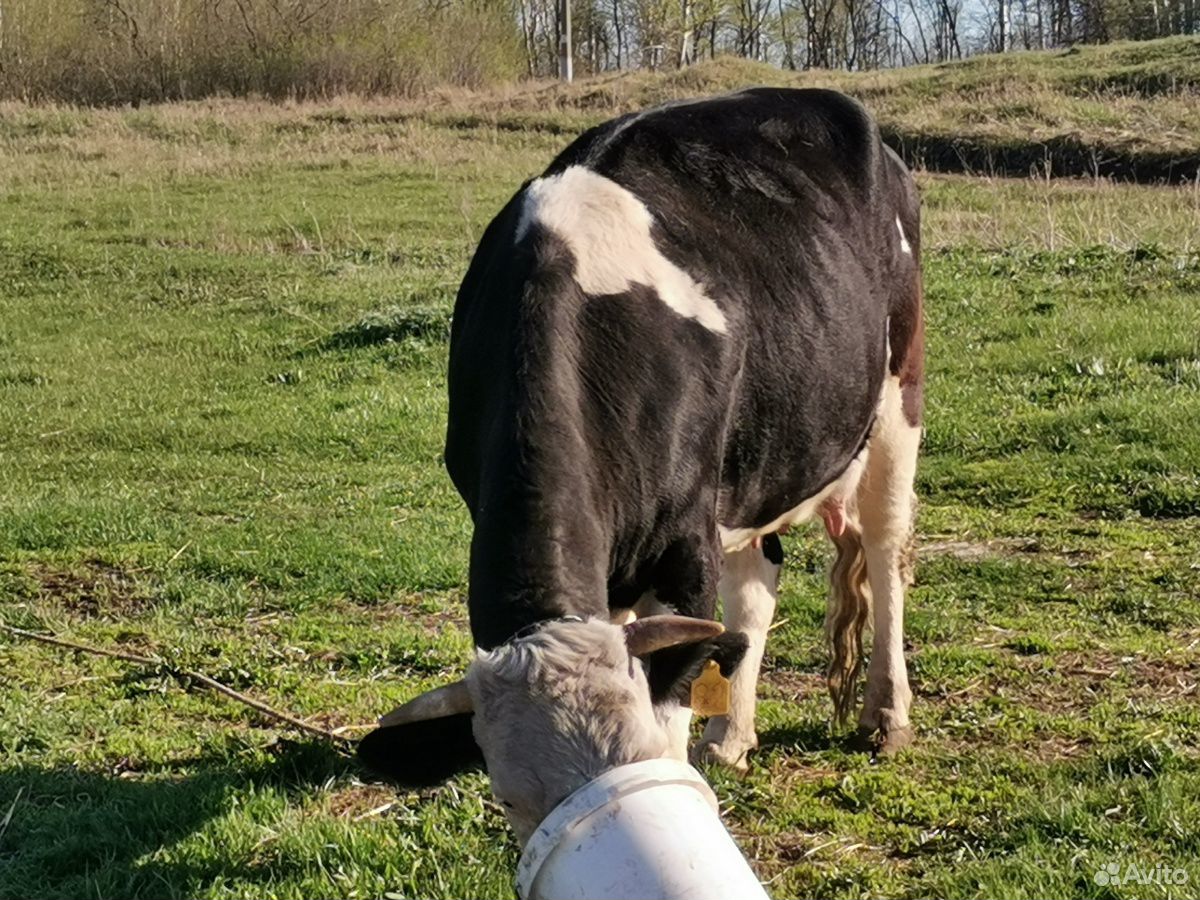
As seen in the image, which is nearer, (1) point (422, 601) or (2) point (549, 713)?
(2) point (549, 713)

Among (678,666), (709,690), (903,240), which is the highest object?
(903,240)

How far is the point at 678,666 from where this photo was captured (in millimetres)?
3041

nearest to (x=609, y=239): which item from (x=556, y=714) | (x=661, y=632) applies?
(x=661, y=632)

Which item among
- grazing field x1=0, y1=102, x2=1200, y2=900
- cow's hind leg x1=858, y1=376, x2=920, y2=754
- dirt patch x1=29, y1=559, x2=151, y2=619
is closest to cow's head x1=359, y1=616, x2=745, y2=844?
grazing field x1=0, y1=102, x2=1200, y2=900

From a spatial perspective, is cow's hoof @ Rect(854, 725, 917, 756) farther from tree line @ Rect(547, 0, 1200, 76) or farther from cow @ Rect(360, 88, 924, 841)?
tree line @ Rect(547, 0, 1200, 76)

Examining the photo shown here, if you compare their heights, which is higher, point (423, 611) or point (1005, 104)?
point (1005, 104)

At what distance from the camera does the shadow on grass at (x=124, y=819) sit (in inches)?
149

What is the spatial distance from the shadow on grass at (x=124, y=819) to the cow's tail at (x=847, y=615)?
1.68 meters

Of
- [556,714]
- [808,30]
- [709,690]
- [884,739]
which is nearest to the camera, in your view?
[556,714]

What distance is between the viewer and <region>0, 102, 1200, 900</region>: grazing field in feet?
12.8

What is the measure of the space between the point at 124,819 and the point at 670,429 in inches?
78.1

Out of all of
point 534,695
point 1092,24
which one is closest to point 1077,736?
point 534,695

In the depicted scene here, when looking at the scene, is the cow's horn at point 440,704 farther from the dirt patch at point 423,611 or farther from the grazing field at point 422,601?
the dirt patch at point 423,611

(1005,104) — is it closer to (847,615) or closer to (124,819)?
(847,615)
